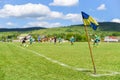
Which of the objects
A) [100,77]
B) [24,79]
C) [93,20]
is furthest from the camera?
[93,20]

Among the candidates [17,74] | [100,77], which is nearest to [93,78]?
[100,77]

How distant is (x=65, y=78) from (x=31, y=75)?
157cm

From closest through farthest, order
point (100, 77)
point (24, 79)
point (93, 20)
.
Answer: point (24, 79) → point (100, 77) → point (93, 20)

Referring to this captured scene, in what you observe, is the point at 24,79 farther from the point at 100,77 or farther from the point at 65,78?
the point at 100,77

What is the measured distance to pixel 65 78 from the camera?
15.0 metres

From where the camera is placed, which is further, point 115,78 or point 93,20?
point 93,20

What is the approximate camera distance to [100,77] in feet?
51.6

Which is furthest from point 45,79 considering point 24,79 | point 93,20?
point 93,20

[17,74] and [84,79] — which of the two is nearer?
[84,79]

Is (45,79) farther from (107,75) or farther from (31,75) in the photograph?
(107,75)

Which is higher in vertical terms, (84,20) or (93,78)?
(84,20)

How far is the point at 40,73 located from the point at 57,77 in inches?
60.1

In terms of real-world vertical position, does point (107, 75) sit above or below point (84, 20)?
below

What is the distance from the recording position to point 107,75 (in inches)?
643
